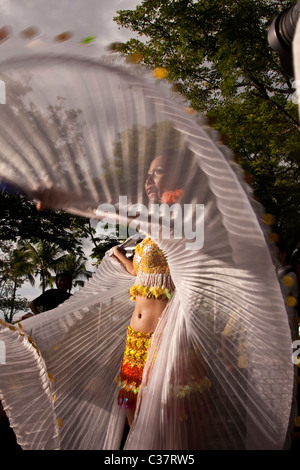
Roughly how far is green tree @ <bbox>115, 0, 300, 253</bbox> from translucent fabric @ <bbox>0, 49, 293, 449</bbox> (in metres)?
5.85

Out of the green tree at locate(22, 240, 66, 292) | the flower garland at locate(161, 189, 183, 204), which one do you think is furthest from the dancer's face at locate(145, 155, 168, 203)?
the green tree at locate(22, 240, 66, 292)

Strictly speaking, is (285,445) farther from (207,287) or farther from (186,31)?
(186,31)

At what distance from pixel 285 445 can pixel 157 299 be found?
3.03 ft

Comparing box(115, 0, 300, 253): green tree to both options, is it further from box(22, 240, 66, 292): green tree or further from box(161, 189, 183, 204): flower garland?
box(22, 240, 66, 292): green tree

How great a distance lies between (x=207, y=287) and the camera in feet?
5.41

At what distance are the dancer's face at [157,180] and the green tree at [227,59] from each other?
6.00 m

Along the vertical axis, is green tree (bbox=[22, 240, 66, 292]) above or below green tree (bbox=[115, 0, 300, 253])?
below

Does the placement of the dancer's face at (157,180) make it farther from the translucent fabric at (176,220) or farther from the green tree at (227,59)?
the green tree at (227,59)

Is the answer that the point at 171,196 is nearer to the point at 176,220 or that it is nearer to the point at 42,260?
the point at 176,220

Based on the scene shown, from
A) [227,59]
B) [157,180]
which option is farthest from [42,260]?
[157,180]

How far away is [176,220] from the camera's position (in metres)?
1.47

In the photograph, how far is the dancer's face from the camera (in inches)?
57.6
